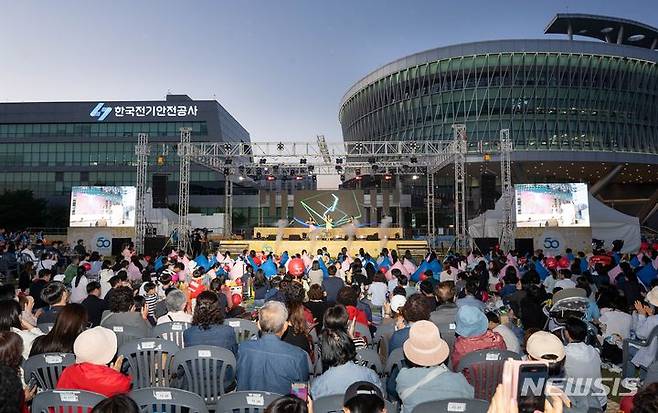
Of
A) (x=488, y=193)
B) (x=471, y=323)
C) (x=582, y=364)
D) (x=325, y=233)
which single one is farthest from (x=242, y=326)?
(x=325, y=233)

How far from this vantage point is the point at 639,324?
7.02 meters

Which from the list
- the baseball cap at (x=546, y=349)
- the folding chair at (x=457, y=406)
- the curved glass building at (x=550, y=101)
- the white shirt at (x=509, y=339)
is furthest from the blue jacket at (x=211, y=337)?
the curved glass building at (x=550, y=101)

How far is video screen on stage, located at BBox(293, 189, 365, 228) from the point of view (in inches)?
1702

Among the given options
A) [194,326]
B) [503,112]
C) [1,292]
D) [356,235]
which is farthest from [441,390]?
[503,112]

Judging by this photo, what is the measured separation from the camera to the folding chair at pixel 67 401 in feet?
10.9

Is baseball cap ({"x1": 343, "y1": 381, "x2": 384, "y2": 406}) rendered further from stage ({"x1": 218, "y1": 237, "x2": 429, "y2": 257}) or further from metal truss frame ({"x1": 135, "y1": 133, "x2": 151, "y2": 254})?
stage ({"x1": 218, "y1": 237, "x2": 429, "y2": 257})

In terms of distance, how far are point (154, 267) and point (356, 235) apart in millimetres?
21701

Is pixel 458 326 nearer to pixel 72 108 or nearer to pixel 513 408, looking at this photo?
pixel 513 408

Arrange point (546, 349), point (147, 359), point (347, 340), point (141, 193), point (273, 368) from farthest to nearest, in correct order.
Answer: point (141, 193) < point (147, 359) < point (273, 368) < point (347, 340) < point (546, 349)

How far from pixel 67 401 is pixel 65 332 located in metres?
1.70

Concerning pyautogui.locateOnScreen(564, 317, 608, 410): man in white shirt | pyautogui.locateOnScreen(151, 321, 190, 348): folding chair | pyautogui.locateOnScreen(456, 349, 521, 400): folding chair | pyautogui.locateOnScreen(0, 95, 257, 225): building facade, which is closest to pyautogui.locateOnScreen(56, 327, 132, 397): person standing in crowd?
pyautogui.locateOnScreen(151, 321, 190, 348): folding chair

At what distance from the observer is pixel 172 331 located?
645cm

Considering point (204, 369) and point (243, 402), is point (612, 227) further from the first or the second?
point (243, 402)

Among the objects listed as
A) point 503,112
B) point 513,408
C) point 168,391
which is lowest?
point 168,391
